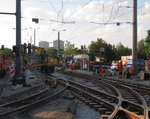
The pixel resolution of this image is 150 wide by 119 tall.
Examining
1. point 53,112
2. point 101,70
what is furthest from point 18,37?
point 101,70

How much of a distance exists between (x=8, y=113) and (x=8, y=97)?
15.1 ft

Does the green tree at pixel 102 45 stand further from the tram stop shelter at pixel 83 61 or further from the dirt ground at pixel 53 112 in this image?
the dirt ground at pixel 53 112

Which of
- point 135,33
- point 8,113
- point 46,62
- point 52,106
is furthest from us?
point 46,62

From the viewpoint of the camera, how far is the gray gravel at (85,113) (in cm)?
868

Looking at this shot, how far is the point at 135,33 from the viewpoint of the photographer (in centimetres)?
2877

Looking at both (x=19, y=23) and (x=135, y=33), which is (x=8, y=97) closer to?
(x=19, y=23)

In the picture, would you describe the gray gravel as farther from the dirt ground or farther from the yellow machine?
the yellow machine

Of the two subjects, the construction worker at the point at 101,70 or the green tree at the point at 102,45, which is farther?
the green tree at the point at 102,45

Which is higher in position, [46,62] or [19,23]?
[19,23]

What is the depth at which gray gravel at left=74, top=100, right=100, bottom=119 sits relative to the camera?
28.5ft

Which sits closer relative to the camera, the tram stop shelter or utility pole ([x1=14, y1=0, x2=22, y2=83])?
utility pole ([x1=14, y1=0, x2=22, y2=83])

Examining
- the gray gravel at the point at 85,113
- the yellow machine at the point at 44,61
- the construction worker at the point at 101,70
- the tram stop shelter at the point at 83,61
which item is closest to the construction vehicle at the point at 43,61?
the yellow machine at the point at 44,61

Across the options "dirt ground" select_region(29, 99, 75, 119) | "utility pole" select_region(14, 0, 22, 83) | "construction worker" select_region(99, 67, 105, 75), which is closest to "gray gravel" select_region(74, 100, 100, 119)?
"dirt ground" select_region(29, 99, 75, 119)

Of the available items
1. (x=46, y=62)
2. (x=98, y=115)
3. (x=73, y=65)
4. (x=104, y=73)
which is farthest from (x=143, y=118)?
(x=73, y=65)
